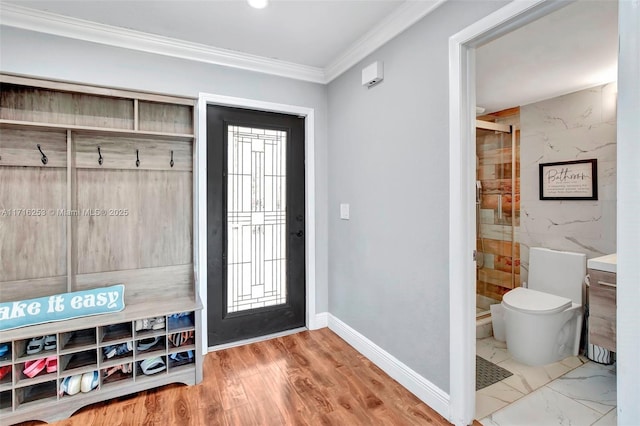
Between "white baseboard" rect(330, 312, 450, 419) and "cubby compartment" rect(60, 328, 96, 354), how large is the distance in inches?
74.0

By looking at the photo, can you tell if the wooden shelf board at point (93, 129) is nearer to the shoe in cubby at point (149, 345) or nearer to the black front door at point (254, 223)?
the black front door at point (254, 223)

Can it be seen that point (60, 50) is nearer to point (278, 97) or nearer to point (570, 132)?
point (278, 97)

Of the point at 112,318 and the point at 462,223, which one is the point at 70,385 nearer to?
the point at 112,318

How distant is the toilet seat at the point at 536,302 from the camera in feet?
8.26

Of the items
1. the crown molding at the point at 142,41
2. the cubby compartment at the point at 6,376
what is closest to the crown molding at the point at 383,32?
the crown molding at the point at 142,41

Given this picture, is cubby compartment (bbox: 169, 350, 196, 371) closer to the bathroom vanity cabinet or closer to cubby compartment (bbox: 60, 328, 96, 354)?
cubby compartment (bbox: 60, 328, 96, 354)

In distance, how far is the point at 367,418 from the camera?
6.15 feet

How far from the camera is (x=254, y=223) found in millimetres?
2912

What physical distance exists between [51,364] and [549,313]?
136 inches

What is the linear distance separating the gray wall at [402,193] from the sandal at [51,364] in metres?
2.06

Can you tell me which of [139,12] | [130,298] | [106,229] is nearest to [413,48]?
[139,12]

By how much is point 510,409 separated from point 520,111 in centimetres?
290

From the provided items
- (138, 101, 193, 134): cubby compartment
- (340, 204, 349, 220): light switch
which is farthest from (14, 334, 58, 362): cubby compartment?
(340, 204, 349, 220): light switch

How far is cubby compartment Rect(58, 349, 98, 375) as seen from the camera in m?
1.92
